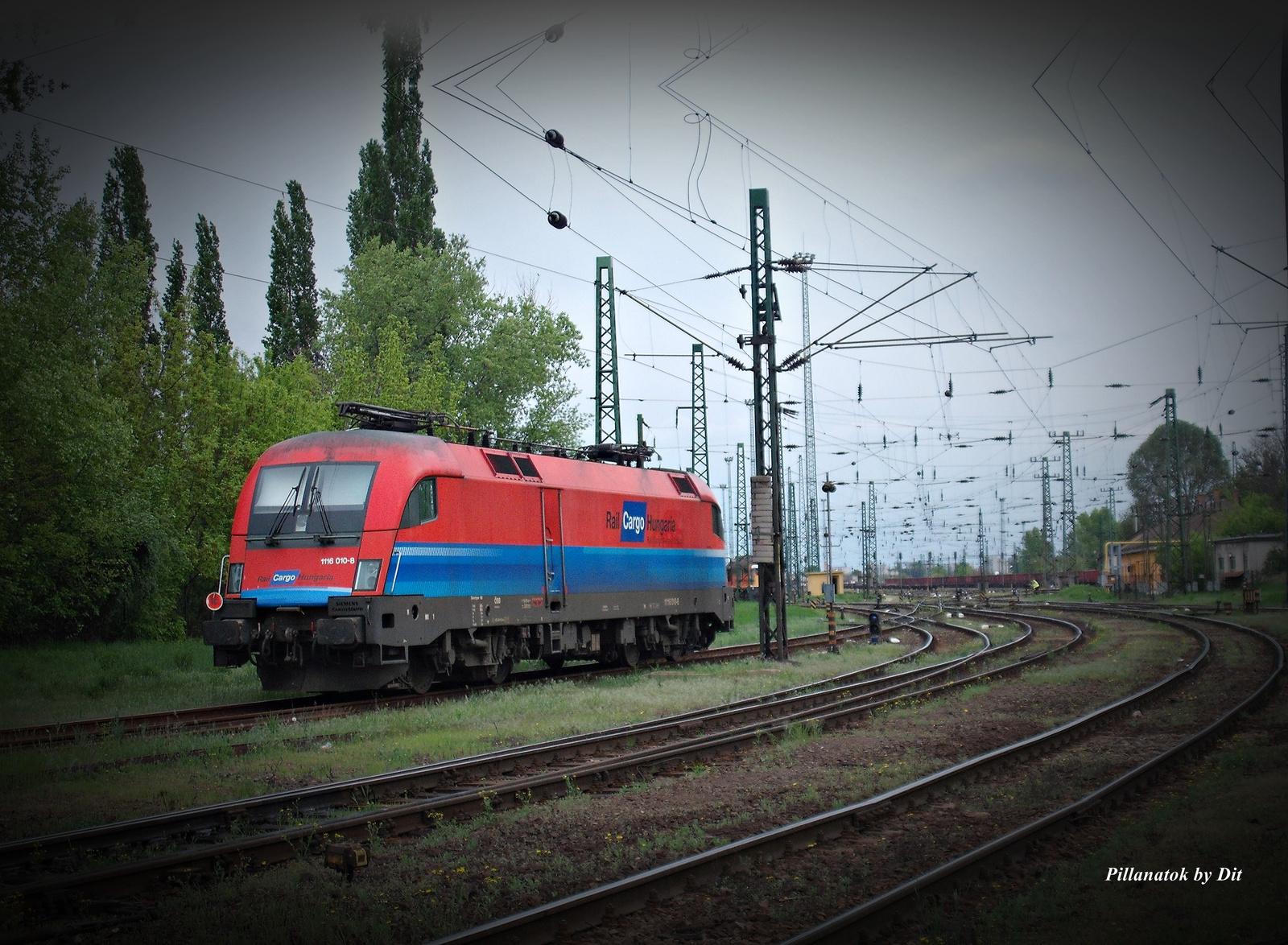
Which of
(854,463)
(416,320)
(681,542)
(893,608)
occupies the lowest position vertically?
(893,608)

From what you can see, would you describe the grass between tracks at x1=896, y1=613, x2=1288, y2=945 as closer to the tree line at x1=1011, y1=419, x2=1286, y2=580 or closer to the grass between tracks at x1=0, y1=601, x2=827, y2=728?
the grass between tracks at x1=0, y1=601, x2=827, y2=728

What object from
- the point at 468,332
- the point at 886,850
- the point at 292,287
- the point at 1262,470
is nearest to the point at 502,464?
the point at 886,850

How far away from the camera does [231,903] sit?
706cm

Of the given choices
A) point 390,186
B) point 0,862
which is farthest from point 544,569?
point 390,186

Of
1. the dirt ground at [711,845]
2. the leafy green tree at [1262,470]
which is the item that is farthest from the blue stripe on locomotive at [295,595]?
the leafy green tree at [1262,470]

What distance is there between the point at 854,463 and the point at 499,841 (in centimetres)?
5353

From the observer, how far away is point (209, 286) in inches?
1880

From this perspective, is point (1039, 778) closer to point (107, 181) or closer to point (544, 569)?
point (544, 569)

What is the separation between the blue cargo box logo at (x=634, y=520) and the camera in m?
22.5

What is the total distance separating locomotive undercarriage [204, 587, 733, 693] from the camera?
51.5 feet

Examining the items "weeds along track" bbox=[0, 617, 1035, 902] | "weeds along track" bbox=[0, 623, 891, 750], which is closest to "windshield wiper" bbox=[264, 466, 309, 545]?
"weeds along track" bbox=[0, 623, 891, 750]

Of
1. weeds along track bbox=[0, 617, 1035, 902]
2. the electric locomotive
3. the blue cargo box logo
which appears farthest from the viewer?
the blue cargo box logo

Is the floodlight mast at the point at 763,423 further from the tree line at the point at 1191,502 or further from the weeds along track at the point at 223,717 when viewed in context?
the tree line at the point at 1191,502

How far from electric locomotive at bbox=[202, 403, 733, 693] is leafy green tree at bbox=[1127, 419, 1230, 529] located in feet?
252
